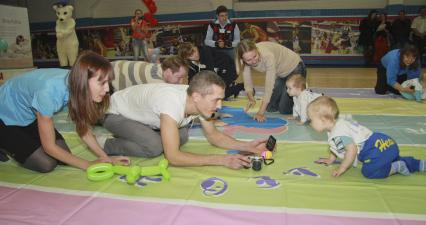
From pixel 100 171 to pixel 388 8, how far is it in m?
11.6

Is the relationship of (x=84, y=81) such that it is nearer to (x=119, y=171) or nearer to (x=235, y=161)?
(x=119, y=171)

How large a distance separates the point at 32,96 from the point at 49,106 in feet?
0.67

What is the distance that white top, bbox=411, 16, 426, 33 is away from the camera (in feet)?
35.1

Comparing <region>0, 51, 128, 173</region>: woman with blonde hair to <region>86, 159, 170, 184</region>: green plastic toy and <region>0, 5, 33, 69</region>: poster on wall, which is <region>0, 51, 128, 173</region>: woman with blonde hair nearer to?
<region>86, 159, 170, 184</region>: green plastic toy

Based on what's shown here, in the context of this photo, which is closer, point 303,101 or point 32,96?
point 32,96

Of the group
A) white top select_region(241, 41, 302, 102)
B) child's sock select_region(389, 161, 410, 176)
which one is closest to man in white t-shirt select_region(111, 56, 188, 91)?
white top select_region(241, 41, 302, 102)

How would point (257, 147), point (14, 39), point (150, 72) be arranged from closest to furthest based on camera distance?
point (257, 147)
point (150, 72)
point (14, 39)

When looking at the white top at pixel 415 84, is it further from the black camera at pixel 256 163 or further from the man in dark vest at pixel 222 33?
the black camera at pixel 256 163

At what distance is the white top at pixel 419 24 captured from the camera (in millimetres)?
10695

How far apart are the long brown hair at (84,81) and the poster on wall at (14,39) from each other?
7154 mm

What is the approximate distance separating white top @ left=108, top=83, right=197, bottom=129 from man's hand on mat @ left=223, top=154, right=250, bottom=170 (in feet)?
1.44

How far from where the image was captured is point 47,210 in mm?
2006

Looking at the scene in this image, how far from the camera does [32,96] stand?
2311 mm

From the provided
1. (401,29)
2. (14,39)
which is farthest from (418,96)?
(14,39)
